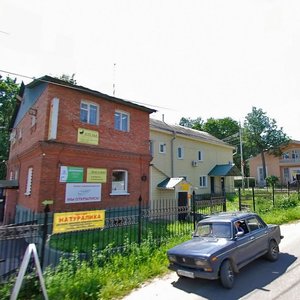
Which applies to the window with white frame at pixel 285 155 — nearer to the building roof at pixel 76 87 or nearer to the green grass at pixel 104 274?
the building roof at pixel 76 87

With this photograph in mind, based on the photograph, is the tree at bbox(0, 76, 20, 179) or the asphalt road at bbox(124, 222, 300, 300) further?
the tree at bbox(0, 76, 20, 179)

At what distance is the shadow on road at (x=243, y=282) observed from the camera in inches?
200

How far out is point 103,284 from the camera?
5.54m

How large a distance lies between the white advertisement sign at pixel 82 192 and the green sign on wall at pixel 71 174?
0.26 meters

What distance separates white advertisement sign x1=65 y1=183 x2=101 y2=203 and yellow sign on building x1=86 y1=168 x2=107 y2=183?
0.26 metres

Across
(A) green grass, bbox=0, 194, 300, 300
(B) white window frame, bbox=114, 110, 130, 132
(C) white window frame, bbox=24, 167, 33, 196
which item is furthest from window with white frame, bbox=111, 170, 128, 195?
(A) green grass, bbox=0, 194, 300, 300

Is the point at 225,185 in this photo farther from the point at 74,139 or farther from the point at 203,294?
the point at 203,294

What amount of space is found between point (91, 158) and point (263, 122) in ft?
136

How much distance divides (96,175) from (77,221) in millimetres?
6506

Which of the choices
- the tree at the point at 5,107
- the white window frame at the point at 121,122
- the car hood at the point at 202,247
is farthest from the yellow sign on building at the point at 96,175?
the tree at the point at 5,107

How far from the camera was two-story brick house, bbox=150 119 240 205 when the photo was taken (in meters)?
18.2

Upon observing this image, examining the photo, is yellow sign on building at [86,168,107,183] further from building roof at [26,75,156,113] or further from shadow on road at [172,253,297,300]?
shadow on road at [172,253,297,300]

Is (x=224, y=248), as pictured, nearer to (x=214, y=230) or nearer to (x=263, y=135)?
(x=214, y=230)

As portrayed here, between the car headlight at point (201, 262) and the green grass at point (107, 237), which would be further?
the green grass at point (107, 237)
